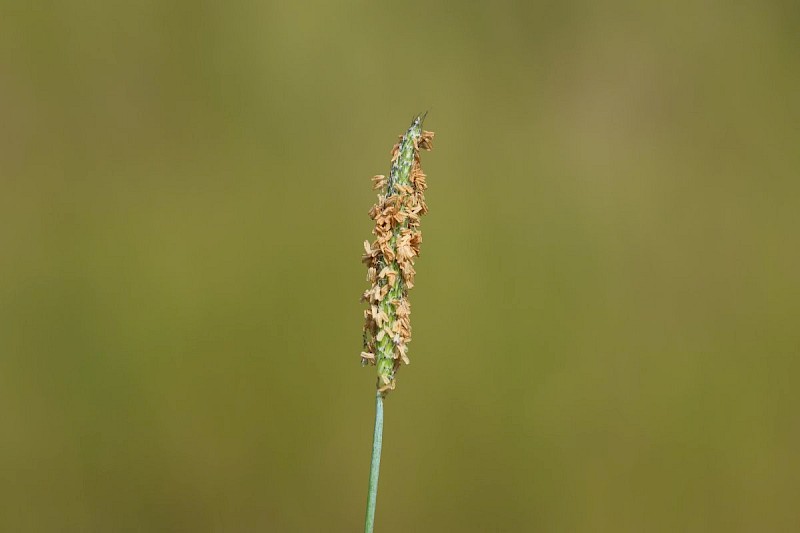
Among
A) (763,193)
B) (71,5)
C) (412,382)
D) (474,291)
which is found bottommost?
(412,382)

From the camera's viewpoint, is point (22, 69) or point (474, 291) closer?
point (22, 69)

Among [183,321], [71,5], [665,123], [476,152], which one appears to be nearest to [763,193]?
[665,123]

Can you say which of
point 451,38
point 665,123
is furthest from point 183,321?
point 665,123

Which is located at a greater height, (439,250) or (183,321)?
(439,250)

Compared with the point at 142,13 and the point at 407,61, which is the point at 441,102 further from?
the point at 142,13

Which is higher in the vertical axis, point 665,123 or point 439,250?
point 665,123

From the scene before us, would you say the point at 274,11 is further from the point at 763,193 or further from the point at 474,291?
the point at 763,193
